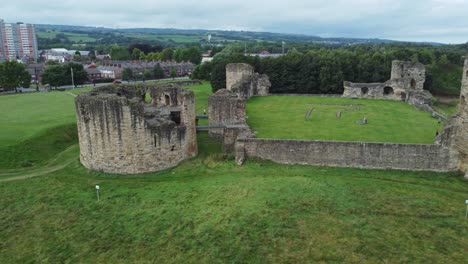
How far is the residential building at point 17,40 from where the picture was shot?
161m

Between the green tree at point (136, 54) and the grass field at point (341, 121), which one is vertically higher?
the green tree at point (136, 54)

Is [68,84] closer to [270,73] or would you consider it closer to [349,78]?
[270,73]

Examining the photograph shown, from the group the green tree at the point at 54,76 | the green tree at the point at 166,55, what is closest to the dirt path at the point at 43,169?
the green tree at the point at 54,76

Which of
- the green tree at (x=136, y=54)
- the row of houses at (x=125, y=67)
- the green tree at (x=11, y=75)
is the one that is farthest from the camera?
the green tree at (x=136, y=54)

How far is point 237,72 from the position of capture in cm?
4159

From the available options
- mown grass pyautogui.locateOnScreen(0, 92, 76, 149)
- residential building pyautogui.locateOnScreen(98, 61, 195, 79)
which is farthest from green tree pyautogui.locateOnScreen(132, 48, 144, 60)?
mown grass pyautogui.locateOnScreen(0, 92, 76, 149)

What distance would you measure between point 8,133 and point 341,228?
917 inches

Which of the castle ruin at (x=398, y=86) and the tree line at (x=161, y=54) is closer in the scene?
the castle ruin at (x=398, y=86)

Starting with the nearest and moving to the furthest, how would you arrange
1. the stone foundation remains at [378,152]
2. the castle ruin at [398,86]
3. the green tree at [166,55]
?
the stone foundation remains at [378,152] < the castle ruin at [398,86] < the green tree at [166,55]

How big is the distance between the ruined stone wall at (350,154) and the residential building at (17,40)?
16432 centimetres

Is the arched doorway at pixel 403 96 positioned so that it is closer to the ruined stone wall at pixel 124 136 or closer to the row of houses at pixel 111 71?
the ruined stone wall at pixel 124 136

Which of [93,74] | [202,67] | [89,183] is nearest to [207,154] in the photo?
[89,183]

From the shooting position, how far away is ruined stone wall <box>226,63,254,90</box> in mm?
41219

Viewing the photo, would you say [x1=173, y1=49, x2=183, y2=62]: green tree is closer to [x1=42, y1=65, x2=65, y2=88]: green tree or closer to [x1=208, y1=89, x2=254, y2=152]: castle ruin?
[x1=42, y1=65, x2=65, y2=88]: green tree
